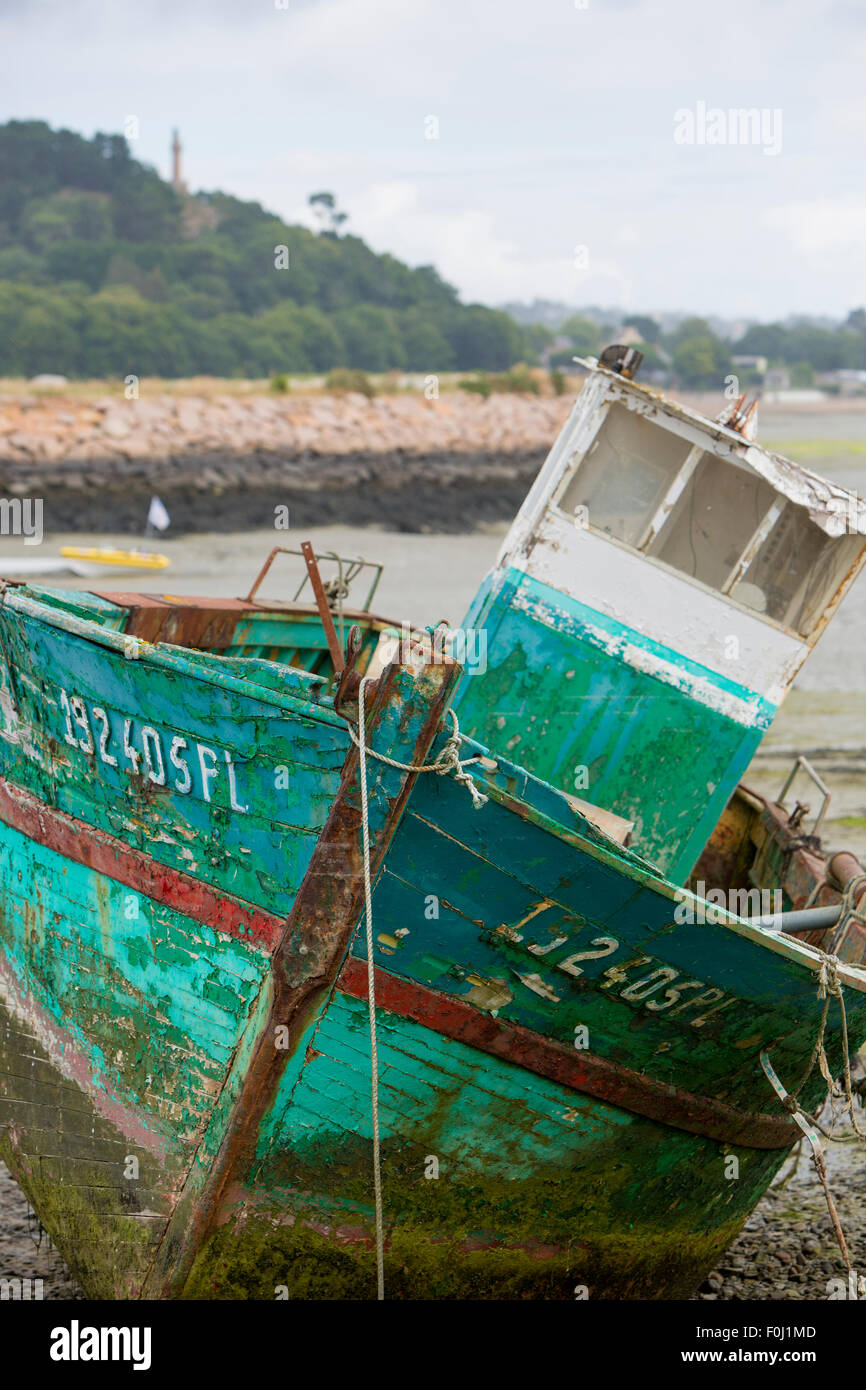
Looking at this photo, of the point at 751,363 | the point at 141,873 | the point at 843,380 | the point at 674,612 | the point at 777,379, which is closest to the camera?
the point at 141,873

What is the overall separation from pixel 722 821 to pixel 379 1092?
4.60m

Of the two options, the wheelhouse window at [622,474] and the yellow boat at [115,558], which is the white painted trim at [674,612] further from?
the yellow boat at [115,558]

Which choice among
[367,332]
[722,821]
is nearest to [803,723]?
[722,821]

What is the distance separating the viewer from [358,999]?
4.88 meters

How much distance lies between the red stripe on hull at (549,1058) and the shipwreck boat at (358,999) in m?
0.01

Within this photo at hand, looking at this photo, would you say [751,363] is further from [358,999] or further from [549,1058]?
[358,999]

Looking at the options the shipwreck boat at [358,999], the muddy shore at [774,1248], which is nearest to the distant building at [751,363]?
the muddy shore at [774,1248]

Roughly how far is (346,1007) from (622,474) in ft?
12.4

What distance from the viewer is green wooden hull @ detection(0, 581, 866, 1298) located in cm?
479

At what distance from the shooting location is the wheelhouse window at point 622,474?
745cm

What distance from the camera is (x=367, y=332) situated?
7356 cm

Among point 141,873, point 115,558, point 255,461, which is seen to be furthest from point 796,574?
point 255,461

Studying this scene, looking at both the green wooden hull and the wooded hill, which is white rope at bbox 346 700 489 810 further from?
the wooded hill
